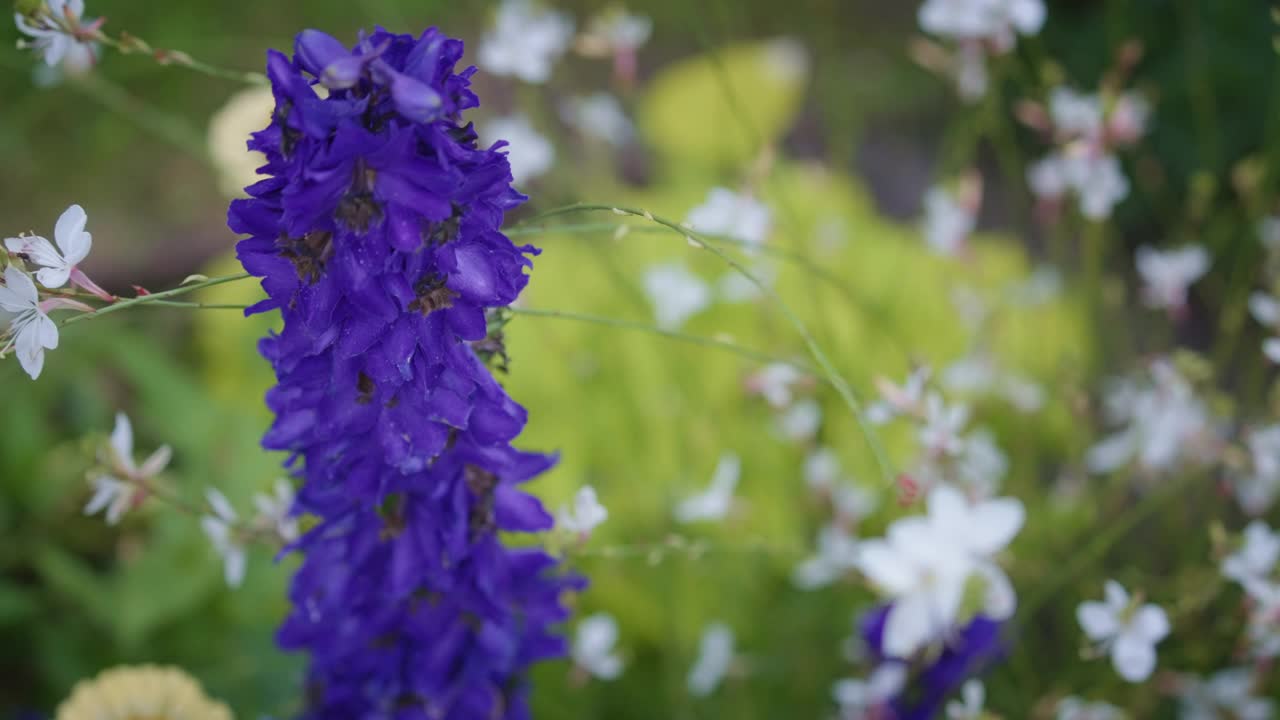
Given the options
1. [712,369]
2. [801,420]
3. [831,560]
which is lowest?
[831,560]

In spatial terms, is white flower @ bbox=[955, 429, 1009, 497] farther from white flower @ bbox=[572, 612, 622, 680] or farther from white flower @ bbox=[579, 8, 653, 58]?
white flower @ bbox=[579, 8, 653, 58]

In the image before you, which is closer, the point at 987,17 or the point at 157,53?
the point at 157,53

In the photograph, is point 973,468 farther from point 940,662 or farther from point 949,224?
point 949,224

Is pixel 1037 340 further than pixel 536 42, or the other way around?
pixel 1037 340

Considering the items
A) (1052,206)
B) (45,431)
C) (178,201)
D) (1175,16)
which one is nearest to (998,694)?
(1052,206)

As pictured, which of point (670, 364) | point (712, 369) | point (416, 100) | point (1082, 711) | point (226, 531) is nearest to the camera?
point (416, 100)

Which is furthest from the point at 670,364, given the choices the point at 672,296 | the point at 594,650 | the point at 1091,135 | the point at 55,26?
the point at 55,26

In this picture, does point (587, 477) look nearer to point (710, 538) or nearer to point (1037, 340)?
point (710, 538)

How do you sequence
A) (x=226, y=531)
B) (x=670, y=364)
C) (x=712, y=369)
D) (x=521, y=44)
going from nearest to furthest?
1. (x=226, y=531)
2. (x=521, y=44)
3. (x=670, y=364)
4. (x=712, y=369)
